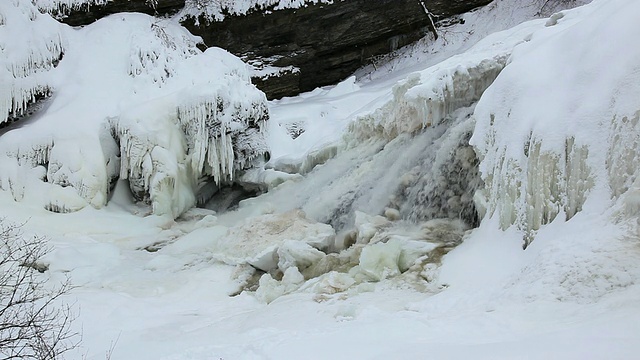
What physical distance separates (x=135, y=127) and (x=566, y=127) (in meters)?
7.18

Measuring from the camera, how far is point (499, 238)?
4.88m

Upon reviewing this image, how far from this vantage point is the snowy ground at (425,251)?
3.24m

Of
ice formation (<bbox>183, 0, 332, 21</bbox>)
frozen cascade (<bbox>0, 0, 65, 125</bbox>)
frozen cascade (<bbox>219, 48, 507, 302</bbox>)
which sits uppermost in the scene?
ice formation (<bbox>183, 0, 332, 21</bbox>)

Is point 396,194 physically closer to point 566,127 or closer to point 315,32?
point 566,127

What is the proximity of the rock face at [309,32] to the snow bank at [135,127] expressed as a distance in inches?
131

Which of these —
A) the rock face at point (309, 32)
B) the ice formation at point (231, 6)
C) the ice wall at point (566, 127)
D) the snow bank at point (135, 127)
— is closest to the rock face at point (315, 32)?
the rock face at point (309, 32)

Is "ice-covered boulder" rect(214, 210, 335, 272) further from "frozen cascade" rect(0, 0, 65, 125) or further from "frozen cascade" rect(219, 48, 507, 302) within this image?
"frozen cascade" rect(0, 0, 65, 125)

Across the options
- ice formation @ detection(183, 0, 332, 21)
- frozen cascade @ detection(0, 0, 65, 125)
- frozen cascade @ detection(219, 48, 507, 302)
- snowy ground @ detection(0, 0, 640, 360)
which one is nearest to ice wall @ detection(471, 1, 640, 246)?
snowy ground @ detection(0, 0, 640, 360)

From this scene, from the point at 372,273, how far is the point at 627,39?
10.4ft

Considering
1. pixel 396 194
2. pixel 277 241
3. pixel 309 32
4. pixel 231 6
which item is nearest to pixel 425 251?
pixel 396 194

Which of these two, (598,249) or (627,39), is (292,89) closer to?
(627,39)

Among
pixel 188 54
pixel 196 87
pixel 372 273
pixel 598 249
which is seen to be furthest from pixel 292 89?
pixel 598 249

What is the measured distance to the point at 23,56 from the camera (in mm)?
9172

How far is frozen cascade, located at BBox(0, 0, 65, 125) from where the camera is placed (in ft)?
29.2
